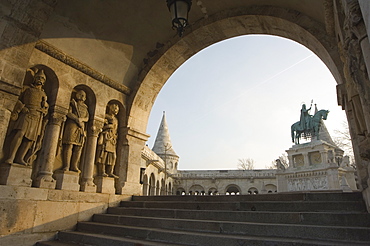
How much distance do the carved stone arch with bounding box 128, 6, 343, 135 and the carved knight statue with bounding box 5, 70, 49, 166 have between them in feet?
7.07

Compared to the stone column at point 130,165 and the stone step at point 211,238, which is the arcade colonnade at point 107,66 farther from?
the stone step at point 211,238

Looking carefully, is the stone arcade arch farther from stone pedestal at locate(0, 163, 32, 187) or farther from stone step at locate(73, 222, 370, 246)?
stone pedestal at locate(0, 163, 32, 187)

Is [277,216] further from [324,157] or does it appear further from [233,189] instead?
[233,189]

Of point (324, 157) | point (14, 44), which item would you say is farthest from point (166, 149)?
point (14, 44)

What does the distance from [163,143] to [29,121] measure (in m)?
27.4

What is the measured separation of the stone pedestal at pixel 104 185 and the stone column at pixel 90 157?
18 centimetres

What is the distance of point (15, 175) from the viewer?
3914 mm

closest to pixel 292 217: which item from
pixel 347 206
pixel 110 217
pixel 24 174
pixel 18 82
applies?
pixel 347 206

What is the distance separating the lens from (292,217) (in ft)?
10.6

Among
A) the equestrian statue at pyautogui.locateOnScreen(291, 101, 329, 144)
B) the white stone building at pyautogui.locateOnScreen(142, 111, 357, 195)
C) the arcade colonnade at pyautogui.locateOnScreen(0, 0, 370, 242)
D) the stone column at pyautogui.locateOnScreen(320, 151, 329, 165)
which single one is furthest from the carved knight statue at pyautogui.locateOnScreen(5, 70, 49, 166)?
the equestrian statue at pyautogui.locateOnScreen(291, 101, 329, 144)

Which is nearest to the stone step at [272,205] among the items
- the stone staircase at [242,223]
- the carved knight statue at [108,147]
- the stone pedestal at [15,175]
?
the stone staircase at [242,223]

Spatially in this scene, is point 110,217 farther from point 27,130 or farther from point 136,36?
point 136,36

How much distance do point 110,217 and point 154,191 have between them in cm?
1732

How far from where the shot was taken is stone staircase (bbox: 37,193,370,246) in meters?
2.71
